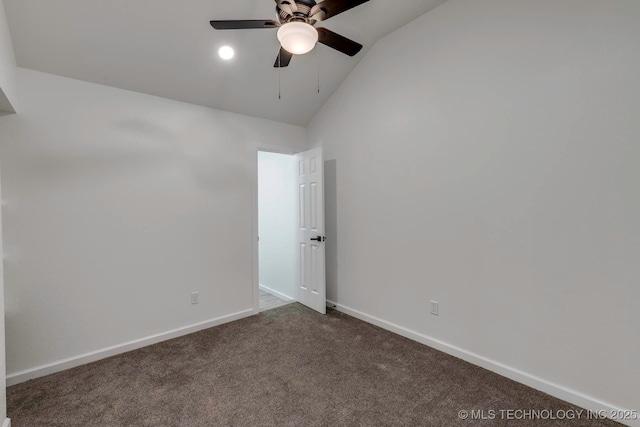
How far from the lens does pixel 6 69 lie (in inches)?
76.8

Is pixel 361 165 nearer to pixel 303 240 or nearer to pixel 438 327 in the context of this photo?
pixel 303 240

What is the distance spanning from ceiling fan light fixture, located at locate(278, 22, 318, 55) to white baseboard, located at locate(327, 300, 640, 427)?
105 inches

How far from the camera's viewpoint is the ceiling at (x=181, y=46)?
6.88 ft

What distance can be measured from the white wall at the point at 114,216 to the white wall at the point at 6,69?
12 centimetres

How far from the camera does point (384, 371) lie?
233 centimetres

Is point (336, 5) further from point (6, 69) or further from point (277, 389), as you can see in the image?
point (277, 389)

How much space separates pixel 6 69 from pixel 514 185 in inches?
146

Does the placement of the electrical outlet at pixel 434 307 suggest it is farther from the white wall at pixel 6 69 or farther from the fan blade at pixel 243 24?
the white wall at pixel 6 69

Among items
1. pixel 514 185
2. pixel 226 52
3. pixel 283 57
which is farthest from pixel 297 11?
pixel 514 185

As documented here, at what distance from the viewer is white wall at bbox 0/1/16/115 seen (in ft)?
6.06

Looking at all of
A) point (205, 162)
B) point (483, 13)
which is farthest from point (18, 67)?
point (483, 13)

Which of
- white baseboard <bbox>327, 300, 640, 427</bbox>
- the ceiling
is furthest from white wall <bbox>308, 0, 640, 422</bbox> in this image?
the ceiling

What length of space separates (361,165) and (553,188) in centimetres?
181

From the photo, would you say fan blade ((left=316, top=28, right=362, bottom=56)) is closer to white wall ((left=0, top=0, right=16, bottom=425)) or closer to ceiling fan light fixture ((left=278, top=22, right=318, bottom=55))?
ceiling fan light fixture ((left=278, top=22, right=318, bottom=55))
